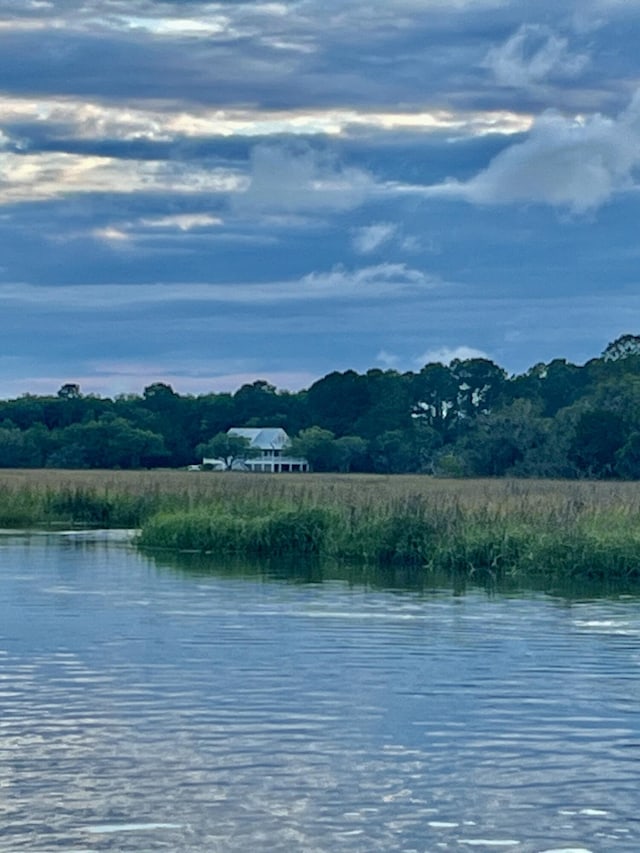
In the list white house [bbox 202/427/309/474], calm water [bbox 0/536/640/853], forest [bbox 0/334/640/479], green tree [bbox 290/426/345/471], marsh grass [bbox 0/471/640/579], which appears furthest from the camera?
white house [bbox 202/427/309/474]

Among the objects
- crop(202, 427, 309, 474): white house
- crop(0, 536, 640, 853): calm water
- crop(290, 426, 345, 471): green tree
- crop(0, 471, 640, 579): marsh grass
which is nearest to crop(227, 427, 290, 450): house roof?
crop(202, 427, 309, 474): white house

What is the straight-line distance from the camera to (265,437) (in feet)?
395

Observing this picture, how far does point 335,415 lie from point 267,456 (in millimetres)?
8580

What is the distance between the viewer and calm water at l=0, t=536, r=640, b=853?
10.7 metres

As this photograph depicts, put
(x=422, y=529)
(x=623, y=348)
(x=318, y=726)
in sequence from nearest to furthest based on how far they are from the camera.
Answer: (x=318, y=726), (x=422, y=529), (x=623, y=348)

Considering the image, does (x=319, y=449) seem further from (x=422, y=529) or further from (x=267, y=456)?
(x=422, y=529)

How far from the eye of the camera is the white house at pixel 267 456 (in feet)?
363

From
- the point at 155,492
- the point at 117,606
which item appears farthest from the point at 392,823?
the point at 155,492

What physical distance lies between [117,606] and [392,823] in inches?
518

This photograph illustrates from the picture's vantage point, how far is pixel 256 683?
16281mm

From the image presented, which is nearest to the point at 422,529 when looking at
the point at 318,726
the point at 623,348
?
the point at 318,726

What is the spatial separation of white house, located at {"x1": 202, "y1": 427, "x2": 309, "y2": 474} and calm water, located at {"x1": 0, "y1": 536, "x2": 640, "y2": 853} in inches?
3286

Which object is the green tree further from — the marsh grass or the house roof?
the marsh grass

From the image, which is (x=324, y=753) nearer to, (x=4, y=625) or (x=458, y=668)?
(x=458, y=668)
